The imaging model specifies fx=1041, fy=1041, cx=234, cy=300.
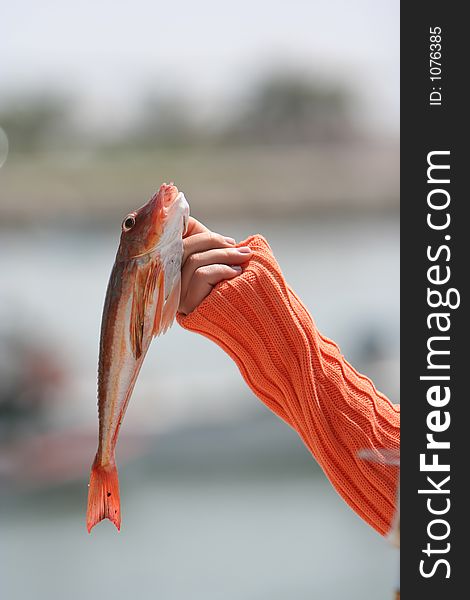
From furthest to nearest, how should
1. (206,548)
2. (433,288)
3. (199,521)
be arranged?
1. (199,521)
2. (206,548)
3. (433,288)

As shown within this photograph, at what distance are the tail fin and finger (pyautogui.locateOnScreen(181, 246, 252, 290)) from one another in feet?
1.01

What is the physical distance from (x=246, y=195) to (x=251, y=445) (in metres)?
12.7

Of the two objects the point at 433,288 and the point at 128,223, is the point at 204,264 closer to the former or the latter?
the point at 128,223

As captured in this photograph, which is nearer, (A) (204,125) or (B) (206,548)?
(B) (206,548)

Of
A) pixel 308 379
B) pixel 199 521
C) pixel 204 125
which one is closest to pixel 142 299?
pixel 308 379

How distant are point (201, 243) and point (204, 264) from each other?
0.03 metres

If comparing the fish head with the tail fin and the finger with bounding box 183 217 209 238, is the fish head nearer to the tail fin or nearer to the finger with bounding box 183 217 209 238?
the finger with bounding box 183 217 209 238

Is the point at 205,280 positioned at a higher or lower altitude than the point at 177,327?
lower

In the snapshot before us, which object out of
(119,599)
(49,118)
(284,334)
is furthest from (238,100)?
(284,334)

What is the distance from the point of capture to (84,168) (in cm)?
2328

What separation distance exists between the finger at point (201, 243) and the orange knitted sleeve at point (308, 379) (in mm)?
59

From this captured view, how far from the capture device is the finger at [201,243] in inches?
60.7

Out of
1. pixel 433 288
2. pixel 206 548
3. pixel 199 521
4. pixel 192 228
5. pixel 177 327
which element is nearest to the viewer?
pixel 433 288

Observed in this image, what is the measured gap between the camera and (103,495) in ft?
5.20
